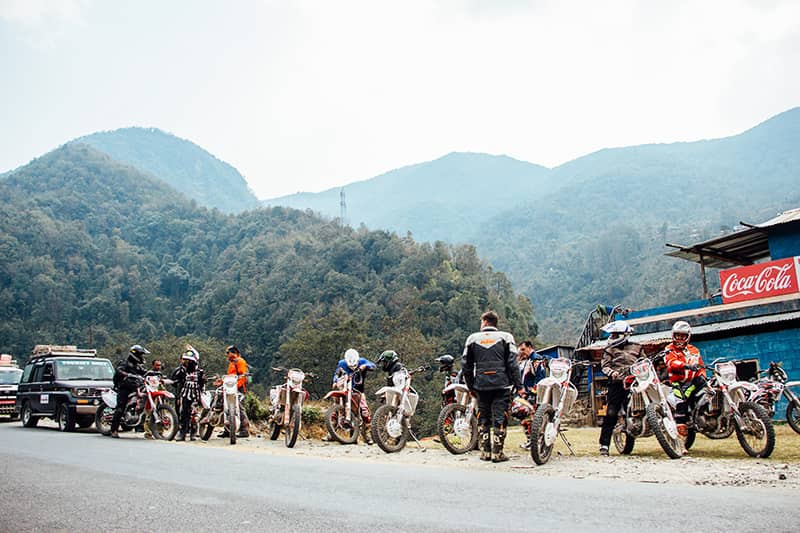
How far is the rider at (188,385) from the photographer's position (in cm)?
1259

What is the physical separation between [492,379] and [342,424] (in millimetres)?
4360

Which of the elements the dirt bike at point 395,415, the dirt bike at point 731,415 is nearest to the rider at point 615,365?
the dirt bike at point 731,415

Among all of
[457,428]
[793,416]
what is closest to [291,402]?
[457,428]

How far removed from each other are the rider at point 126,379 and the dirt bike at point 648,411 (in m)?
9.14

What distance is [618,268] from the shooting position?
117250mm

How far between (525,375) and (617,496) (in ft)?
16.1

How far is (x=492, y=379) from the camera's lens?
8117 mm

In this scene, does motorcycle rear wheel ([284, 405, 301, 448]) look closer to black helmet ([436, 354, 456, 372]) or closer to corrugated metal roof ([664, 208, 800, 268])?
black helmet ([436, 354, 456, 372])

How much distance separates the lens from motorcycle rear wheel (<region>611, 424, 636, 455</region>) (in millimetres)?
8742

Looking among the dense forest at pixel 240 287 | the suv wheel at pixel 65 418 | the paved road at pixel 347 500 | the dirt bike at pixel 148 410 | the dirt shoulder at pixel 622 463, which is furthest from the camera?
the dense forest at pixel 240 287

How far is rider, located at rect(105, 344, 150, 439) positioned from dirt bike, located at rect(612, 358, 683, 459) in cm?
914

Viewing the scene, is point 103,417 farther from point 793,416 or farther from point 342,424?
point 793,416

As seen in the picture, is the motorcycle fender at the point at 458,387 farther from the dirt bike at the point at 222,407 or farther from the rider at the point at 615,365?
the dirt bike at the point at 222,407

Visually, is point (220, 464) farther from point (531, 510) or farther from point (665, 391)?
point (665, 391)
